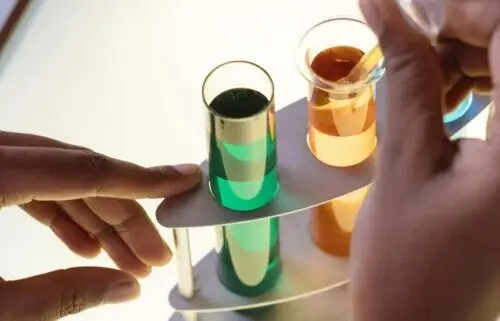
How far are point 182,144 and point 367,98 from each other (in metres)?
0.34

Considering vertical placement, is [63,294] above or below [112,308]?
above

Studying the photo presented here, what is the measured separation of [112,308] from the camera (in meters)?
0.91

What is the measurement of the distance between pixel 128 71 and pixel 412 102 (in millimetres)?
567

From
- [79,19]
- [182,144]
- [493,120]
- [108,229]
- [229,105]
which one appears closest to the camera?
[493,120]

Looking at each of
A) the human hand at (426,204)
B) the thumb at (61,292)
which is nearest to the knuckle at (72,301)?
the thumb at (61,292)

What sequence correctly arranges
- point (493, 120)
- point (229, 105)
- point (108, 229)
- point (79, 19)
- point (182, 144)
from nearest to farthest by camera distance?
point (493, 120), point (229, 105), point (108, 229), point (182, 144), point (79, 19)

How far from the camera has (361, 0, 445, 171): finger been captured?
54 cm

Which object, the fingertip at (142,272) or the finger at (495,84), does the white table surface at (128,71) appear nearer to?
the fingertip at (142,272)

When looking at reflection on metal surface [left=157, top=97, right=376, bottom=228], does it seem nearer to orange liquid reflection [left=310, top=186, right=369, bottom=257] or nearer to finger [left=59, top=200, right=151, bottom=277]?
orange liquid reflection [left=310, top=186, right=369, bottom=257]

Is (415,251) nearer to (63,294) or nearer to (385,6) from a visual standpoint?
(385,6)

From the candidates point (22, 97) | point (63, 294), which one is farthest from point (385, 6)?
point (22, 97)

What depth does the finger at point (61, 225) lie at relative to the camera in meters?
0.87

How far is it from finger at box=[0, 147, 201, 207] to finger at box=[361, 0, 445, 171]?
220mm

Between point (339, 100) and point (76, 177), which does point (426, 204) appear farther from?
point (76, 177)
